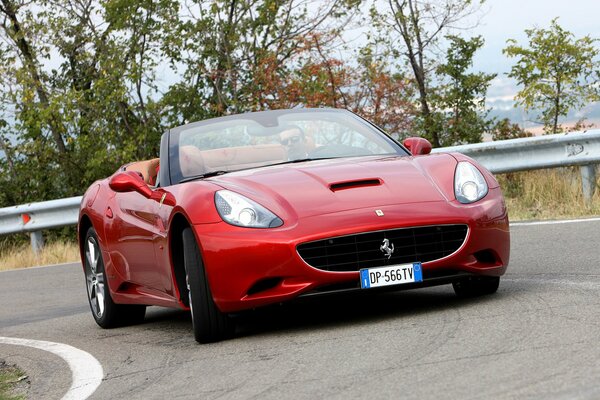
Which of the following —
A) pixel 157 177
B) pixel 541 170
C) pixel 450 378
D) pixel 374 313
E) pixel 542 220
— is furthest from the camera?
pixel 541 170

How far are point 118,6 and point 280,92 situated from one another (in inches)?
136

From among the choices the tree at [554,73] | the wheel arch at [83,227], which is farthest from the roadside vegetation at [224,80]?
the wheel arch at [83,227]

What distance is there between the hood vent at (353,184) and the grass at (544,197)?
18.3 ft

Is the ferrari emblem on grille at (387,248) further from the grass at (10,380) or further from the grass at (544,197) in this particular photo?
the grass at (544,197)

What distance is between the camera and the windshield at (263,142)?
8.08 m

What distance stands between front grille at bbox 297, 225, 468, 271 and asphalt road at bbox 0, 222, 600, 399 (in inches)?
13.1

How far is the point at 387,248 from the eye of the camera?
22.4ft

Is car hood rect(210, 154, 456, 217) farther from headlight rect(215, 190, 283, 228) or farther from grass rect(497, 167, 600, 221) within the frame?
grass rect(497, 167, 600, 221)

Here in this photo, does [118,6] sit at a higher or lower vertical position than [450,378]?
higher

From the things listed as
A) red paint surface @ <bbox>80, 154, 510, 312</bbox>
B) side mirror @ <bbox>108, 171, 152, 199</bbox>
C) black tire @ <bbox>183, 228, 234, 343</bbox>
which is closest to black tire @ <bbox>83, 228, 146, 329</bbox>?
red paint surface @ <bbox>80, 154, 510, 312</bbox>

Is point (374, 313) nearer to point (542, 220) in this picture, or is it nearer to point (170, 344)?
point (170, 344)

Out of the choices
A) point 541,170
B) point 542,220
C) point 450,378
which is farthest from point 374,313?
point 541,170

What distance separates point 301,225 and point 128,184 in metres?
1.45

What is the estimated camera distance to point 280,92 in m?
20.7
